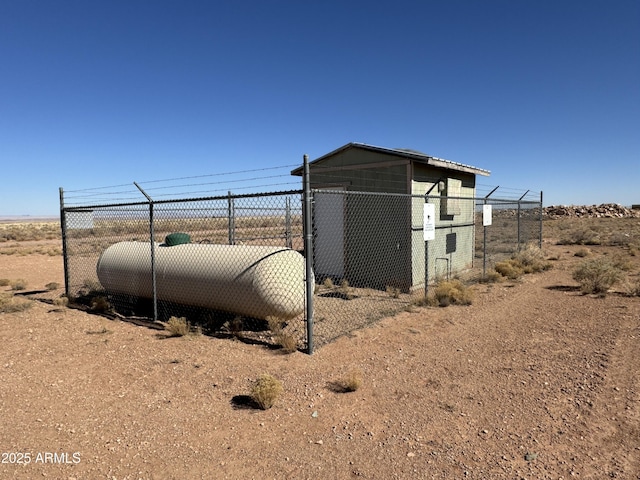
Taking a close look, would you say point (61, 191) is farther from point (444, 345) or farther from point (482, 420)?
point (482, 420)

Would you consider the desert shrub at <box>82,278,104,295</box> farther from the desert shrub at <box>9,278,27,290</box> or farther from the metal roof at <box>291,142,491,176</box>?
the metal roof at <box>291,142,491,176</box>

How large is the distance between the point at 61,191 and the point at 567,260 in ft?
50.6

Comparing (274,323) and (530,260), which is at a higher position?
(530,260)

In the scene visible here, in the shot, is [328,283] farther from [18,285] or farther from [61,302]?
[18,285]

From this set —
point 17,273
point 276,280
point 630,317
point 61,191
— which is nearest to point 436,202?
point 630,317

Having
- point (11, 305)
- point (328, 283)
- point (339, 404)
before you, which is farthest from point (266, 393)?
point (11, 305)

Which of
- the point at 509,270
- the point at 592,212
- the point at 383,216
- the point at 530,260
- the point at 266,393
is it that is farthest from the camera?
the point at 592,212

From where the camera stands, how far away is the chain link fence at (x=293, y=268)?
20.4 ft

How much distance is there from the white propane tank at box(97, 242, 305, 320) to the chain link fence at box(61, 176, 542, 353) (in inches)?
0.7

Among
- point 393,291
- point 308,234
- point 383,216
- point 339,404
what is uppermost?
point 383,216

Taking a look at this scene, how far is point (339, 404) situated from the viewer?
4.10 m

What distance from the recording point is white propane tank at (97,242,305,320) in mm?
6129

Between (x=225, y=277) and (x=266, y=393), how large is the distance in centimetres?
272

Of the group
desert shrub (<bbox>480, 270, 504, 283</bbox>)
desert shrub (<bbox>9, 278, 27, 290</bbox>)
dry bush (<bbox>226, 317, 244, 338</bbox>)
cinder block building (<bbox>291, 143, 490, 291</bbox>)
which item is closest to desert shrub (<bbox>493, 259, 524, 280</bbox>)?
desert shrub (<bbox>480, 270, 504, 283</bbox>)
